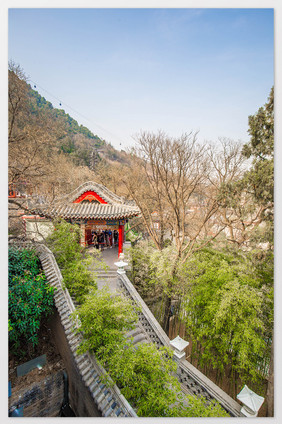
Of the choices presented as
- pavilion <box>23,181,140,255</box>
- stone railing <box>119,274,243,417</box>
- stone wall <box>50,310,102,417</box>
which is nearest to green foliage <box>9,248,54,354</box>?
stone wall <box>50,310,102,417</box>

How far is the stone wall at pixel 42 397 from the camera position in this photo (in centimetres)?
321

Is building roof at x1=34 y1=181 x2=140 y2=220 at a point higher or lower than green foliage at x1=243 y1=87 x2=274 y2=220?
lower

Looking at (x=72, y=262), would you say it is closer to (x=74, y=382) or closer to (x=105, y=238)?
(x=74, y=382)

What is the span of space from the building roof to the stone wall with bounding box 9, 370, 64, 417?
3.60 meters

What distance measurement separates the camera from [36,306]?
325 centimetres

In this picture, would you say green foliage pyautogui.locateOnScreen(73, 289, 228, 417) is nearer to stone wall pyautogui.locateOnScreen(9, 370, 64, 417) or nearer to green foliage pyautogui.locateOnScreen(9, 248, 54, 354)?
green foliage pyautogui.locateOnScreen(9, 248, 54, 354)

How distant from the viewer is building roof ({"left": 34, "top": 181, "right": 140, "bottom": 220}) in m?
5.35

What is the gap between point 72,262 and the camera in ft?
13.3

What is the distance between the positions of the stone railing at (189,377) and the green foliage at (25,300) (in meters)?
1.61

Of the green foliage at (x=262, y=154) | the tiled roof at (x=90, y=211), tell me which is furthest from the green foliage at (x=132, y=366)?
the tiled roof at (x=90, y=211)

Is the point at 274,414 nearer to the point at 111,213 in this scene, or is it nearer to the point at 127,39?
the point at 111,213
